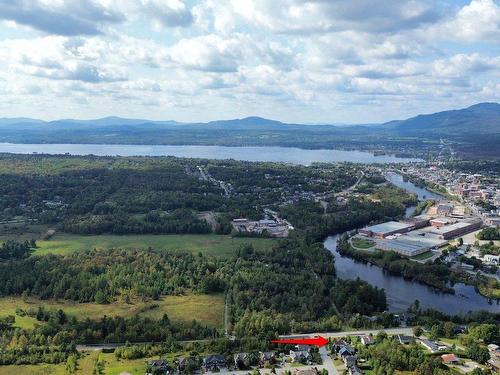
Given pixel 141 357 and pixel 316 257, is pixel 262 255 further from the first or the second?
pixel 141 357

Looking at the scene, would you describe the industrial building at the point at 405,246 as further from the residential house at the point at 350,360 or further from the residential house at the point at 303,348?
the residential house at the point at 350,360

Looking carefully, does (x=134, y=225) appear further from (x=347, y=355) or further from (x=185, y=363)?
(x=347, y=355)

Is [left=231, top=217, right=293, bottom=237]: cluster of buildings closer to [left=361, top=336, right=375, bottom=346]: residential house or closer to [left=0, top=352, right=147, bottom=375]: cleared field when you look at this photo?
[left=361, top=336, right=375, bottom=346]: residential house

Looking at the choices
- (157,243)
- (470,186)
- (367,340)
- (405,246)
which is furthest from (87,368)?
(470,186)

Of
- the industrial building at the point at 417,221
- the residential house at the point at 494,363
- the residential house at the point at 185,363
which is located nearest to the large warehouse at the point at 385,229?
the industrial building at the point at 417,221

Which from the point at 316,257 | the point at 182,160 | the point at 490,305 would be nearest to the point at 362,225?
the point at 316,257

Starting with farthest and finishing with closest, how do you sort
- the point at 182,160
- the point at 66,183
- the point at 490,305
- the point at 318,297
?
the point at 182,160
the point at 66,183
the point at 490,305
the point at 318,297
